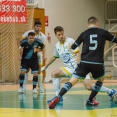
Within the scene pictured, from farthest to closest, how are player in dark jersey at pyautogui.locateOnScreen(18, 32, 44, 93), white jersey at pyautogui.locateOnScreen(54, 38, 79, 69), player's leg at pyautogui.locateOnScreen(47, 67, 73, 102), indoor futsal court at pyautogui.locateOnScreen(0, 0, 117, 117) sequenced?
player in dark jersey at pyautogui.locateOnScreen(18, 32, 44, 93)
white jersey at pyautogui.locateOnScreen(54, 38, 79, 69)
player's leg at pyautogui.locateOnScreen(47, 67, 73, 102)
indoor futsal court at pyautogui.locateOnScreen(0, 0, 117, 117)

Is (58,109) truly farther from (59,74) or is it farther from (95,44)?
(59,74)

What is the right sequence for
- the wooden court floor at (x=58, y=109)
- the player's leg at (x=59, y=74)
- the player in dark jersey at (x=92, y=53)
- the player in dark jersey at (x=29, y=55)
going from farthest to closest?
the player in dark jersey at (x=29, y=55) → the player's leg at (x=59, y=74) → the player in dark jersey at (x=92, y=53) → the wooden court floor at (x=58, y=109)

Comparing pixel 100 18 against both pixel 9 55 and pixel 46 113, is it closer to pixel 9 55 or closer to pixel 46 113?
pixel 9 55

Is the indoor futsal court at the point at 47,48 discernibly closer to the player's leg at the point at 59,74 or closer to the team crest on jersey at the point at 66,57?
the player's leg at the point at 59,74

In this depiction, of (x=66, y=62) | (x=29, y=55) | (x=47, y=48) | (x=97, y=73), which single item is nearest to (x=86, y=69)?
(x=97, y=73)

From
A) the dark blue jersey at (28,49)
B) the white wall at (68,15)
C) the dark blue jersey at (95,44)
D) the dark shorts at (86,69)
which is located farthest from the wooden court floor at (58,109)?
the white wall at (68,15)

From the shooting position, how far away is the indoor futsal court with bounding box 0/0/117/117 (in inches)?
362

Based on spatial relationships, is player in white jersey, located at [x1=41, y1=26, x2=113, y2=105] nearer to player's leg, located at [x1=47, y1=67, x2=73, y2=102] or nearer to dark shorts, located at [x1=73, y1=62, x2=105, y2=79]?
player's leg, located at [x1=47, y1=67, x2=73, y2=102]

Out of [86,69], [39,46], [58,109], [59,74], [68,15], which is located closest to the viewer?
[58,109]

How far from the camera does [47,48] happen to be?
21.8 metres

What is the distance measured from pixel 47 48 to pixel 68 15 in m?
2.14

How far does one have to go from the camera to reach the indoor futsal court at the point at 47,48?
9195mm

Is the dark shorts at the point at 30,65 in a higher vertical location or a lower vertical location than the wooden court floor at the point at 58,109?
higher

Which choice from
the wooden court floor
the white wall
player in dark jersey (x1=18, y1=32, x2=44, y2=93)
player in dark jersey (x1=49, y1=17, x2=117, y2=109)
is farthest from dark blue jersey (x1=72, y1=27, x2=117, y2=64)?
the white wall
